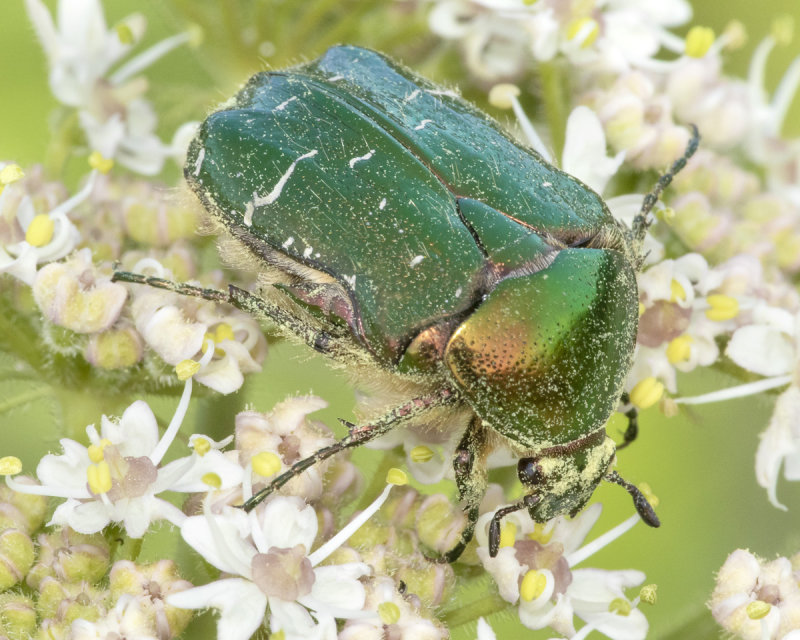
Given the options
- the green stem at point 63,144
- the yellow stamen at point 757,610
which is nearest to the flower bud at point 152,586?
the yellow stamen at point 757,610

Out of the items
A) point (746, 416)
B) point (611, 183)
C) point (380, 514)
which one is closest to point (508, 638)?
point (380, 514)

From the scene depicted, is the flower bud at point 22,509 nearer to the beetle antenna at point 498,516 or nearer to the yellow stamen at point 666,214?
the beetle antenna at point 498,516

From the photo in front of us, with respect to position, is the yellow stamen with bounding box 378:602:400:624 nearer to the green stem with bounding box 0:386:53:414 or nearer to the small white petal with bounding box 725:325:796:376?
the green stem with bounding box 0:386:53:414

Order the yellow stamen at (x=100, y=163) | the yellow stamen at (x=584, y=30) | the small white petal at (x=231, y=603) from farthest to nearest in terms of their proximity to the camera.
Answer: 1. the yellow stamen at (x=584, y=30)
2. the yellow stamen at (x=100, y=163)
3. the small white petal at (x=231, y=603)

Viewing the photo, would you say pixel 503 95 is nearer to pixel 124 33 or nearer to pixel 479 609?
pixel 124 33

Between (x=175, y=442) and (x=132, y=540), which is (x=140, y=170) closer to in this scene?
(x=175, y=442)

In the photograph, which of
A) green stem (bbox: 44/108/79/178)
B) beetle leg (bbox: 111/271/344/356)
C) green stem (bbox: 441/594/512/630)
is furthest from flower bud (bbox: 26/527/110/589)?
green stem (bbox: 44/108/79/178)
